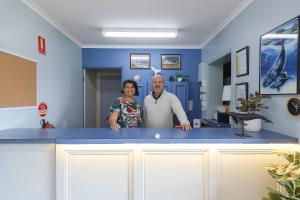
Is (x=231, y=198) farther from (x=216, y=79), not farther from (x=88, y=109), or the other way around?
(x=88, y=109)

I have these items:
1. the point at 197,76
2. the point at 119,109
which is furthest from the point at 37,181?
the point at 197,76

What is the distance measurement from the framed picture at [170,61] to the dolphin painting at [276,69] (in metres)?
2.80

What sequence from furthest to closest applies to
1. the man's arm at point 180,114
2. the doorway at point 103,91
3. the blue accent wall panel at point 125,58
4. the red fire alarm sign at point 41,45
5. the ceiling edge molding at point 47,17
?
1. the doorway at point 103,91
2. the blue accent wall panel at point 125,58
3. the red fire alarm sign at point 41,45
4. the ceiling edge molding at point 47,17
5. the man's arm at point 180,114

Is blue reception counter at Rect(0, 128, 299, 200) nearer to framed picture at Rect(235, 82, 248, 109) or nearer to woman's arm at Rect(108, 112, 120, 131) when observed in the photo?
woman's arm at Rect(108, 112, 120, 131)

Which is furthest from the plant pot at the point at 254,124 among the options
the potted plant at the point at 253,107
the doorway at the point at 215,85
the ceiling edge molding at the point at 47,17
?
the ceiling edge molding at the point at 47,17

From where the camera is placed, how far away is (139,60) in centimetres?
467

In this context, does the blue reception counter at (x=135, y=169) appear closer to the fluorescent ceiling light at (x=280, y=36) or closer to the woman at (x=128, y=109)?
the woman at (x=128, y=109)

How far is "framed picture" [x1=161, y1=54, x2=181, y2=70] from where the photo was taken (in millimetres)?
4688

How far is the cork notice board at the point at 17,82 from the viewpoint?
6.66ft

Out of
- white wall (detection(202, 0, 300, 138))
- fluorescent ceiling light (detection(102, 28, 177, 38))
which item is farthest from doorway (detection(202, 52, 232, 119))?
fluorescent ceiling light (detection(102, 28, 177, 38))

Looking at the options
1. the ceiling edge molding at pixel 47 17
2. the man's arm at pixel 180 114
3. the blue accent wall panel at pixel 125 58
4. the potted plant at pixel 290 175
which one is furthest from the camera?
the blue accent wall panel at pixel 125 58

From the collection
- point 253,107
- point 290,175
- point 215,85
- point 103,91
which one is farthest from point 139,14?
point 103,91

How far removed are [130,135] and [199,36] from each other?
276cm

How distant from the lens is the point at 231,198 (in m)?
1.80
